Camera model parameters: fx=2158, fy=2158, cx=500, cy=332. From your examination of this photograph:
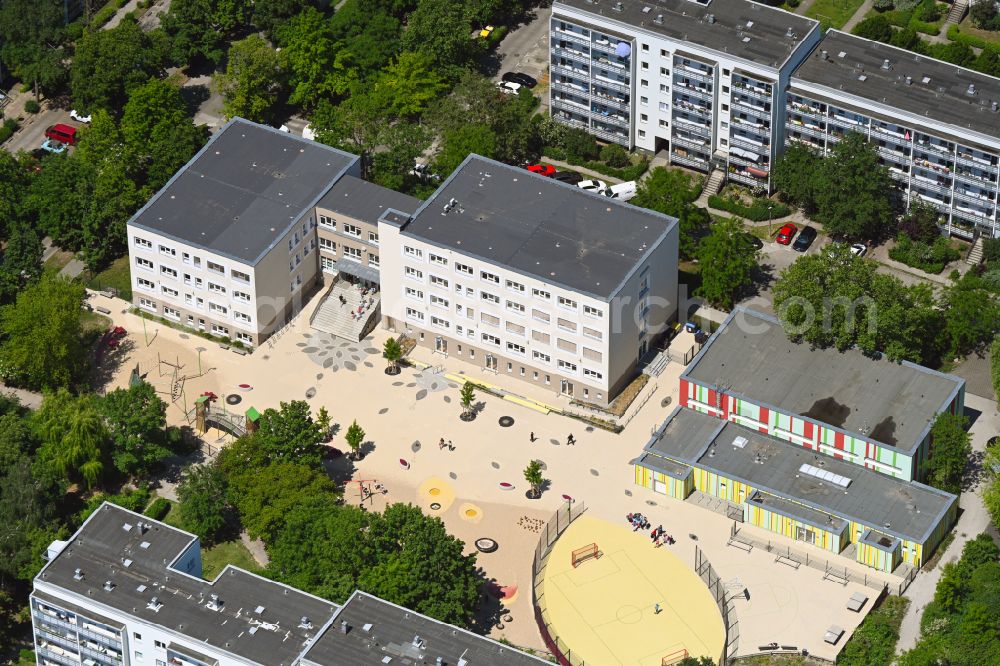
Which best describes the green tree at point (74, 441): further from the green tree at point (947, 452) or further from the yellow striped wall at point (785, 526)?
the green tree at point (947, 452)

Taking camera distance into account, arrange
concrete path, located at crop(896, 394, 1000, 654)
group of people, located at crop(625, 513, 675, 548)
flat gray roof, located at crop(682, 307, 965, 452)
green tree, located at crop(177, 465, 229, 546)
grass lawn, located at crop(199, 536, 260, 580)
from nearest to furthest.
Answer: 1. concrete path, located at crop(896, 394, 1000, 654)
2. group of people, located at crop(625, 513, 675, 548)
3. grass lawn, located at crop(199, 536, 260, 580)
4. green tree, located at crop(177, 465, 229, 546)
5. flat gray roof, located at crop(682, 307, 965, 452)

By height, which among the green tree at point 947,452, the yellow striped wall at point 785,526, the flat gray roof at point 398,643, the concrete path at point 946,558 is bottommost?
the concrete path at point 946,558

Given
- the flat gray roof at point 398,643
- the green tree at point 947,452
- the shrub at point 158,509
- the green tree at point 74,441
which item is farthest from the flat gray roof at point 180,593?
the green tree at point 947,452

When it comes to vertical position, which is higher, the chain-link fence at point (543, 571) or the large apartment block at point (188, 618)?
the large apartment block at point (188, 618)

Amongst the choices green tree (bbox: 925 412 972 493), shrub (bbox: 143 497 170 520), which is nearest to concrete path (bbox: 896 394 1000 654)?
green tree (bbox: 925 412 972 493)

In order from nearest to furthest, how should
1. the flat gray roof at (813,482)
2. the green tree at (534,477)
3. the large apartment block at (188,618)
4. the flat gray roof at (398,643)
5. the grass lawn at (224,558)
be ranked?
the flat gray roof at (398,643) < the large apartment block at (188,618) < the flat gray roof at (813,482) < the grass lawn at (224,558) < the green tree at (534,477)

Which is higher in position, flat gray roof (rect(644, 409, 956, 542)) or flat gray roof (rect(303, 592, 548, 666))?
flat gray roof (rect(303, 592, 548, 666))

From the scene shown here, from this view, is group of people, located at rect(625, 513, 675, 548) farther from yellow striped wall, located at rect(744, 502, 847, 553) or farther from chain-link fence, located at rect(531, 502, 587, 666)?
yellow striped wall, located at rect(744, 502, 847, 553)

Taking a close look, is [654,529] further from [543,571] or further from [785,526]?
[785,526]
